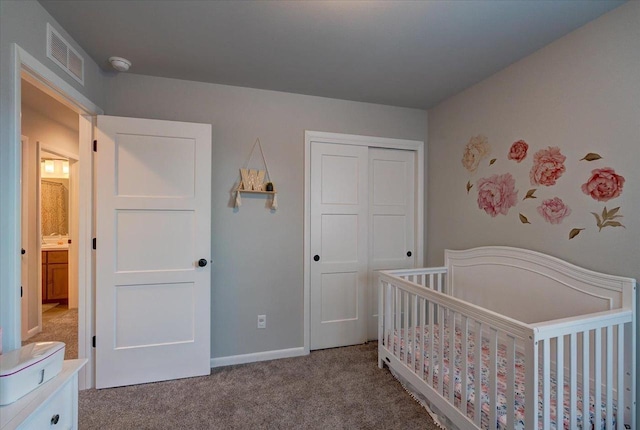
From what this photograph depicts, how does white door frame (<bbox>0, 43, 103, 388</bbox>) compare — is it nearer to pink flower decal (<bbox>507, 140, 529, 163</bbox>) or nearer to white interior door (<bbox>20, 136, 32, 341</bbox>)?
white interior door (<bbox>20, 136, 32, 341</bbox>)

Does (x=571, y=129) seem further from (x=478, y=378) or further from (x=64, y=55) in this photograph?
(x=64, y=55)

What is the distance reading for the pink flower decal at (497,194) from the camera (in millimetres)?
2188

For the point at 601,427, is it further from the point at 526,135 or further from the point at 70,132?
the point at 70,132

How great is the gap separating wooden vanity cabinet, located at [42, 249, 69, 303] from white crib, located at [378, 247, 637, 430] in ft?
15.3

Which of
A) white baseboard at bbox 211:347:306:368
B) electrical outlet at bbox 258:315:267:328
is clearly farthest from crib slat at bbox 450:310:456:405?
electrical outlet at bbox 258:315:267:328

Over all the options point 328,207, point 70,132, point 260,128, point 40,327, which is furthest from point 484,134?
point 40,327

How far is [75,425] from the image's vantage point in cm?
131

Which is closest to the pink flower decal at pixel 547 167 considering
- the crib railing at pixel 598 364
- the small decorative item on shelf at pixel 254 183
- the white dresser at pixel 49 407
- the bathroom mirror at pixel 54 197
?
the crib railing at pixel 598 364

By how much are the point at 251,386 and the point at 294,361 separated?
0.48 meters

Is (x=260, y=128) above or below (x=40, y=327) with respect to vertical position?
above

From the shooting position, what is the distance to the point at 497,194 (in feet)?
7.52

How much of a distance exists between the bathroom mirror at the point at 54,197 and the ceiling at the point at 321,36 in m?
3.42

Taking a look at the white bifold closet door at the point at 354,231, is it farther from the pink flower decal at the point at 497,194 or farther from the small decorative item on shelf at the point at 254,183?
the pink flower decal at the point at 497,194

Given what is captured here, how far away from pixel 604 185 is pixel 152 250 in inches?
116
